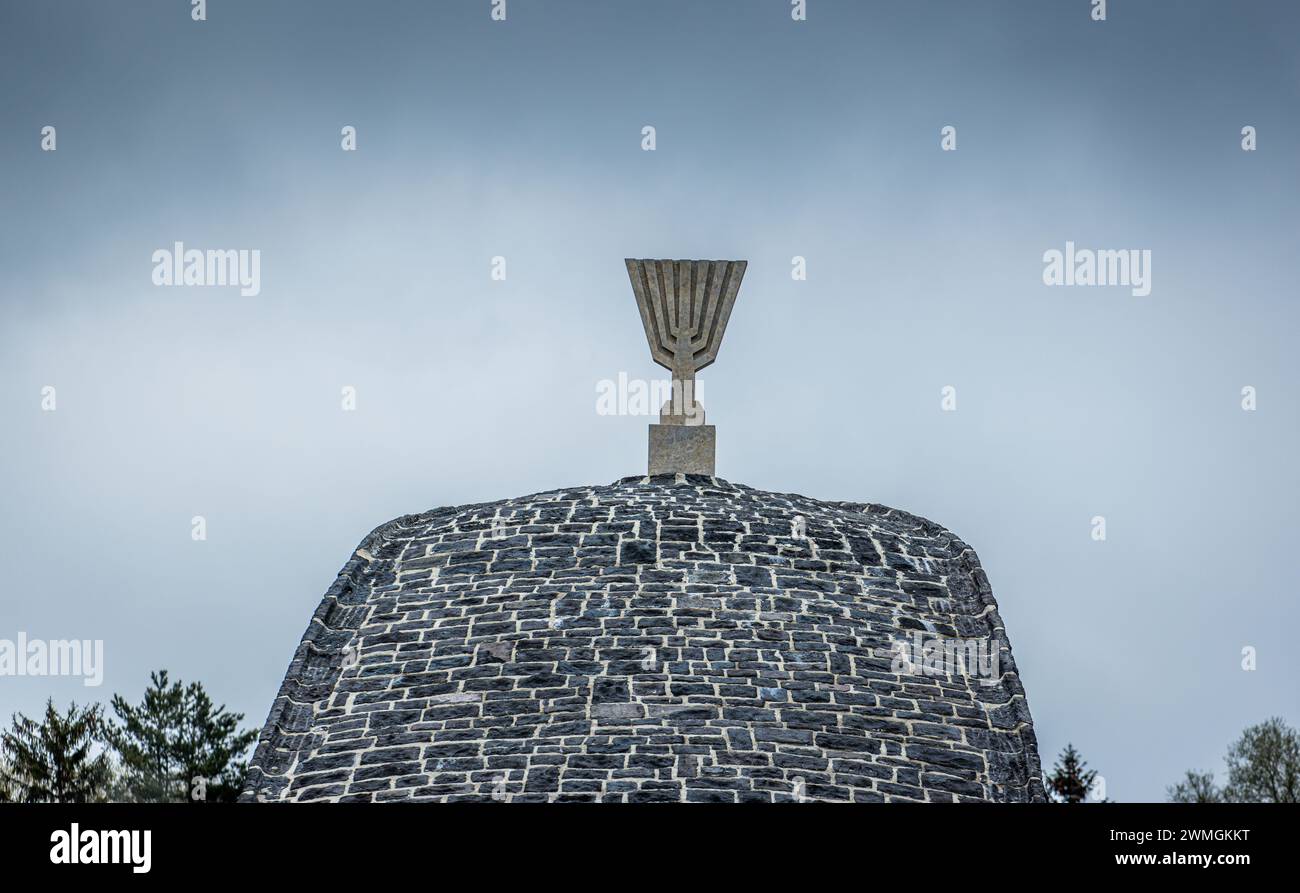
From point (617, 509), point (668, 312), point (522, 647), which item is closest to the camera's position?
point (522, 647)

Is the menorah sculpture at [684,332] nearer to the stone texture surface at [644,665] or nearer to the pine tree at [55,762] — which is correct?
the stone texture surface at [644,665]

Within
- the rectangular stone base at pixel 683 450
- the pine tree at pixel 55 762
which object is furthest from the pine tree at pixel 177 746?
the rectangular stone base at pixel 683 450

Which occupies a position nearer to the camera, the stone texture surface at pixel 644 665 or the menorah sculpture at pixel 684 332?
the stone texture surface at pixel 644 665

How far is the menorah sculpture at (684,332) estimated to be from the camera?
23.1 meters

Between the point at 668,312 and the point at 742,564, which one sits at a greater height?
the point at 668,312

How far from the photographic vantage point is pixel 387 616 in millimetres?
19391

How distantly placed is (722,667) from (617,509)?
13.4 feet

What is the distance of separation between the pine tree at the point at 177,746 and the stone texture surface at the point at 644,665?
18585 mm

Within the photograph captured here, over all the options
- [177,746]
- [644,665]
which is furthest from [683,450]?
[177,746]

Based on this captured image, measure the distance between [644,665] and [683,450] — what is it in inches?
233

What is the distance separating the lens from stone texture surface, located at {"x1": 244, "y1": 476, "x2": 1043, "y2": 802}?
16.1 m

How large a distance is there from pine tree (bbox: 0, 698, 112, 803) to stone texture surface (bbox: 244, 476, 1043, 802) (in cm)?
1922
